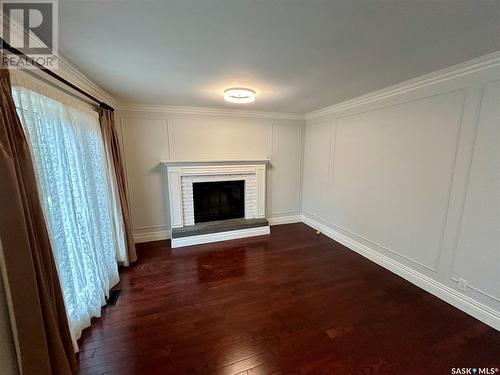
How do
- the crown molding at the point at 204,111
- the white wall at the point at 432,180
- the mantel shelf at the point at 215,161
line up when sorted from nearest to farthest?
1. the white wall at the point at 432,180
2. the crown molding at the point at 204,111
3. the mantel shelf at the point at 215,161

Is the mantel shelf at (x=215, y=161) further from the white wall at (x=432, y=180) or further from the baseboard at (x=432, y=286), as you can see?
the baseboard at (x=432, y=286)

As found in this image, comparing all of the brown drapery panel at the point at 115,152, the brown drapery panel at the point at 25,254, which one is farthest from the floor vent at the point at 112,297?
the brown drapery panel at the point at 25,254

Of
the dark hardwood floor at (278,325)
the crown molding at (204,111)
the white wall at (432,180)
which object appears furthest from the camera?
the crown molding at (204,111)

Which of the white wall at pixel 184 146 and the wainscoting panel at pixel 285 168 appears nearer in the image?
the white wall at pixel 184 146

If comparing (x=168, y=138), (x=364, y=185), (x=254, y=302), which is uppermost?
(x=168, y=138)

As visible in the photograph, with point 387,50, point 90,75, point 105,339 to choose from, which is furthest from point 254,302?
point 90,75

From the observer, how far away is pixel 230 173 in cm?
386

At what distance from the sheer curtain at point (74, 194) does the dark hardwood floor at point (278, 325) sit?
34 cm

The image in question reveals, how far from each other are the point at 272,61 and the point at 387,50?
2.99 feet

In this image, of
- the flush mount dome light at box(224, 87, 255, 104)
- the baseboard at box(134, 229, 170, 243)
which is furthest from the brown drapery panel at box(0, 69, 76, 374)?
the baseboard at box(134, 229, 170, 243)

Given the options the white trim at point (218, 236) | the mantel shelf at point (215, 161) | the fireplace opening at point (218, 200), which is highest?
the mantel shelf at point (215, 161)

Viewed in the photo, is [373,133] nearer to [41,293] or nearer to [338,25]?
[338,25]

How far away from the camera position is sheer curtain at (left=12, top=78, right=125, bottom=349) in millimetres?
1406

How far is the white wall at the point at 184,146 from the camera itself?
3447 millimetres
